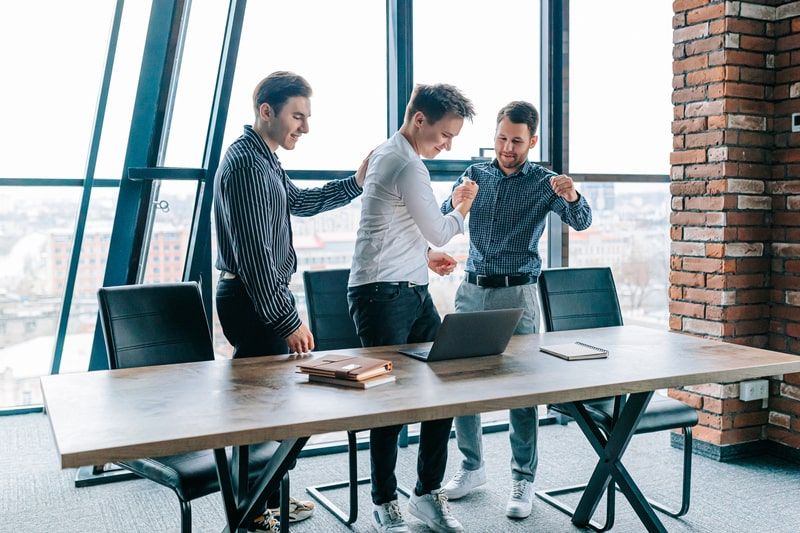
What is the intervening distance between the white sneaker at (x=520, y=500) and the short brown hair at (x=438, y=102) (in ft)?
4.89

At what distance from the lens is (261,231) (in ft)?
8.05

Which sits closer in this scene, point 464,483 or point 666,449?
point 464,483

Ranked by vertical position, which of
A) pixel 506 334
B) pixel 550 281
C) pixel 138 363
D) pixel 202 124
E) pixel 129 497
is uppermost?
pixel 202 124

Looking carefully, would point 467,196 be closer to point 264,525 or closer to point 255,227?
point 255,227

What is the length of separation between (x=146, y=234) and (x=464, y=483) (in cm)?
197

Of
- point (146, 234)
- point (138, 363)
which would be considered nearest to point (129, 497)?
point (138, 363)

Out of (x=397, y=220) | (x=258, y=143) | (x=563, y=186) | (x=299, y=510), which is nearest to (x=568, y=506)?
(x=299, y=510)

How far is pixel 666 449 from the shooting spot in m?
3.98

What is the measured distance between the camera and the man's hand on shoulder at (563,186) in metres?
3.03

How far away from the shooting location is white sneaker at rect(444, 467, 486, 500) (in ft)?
10.7

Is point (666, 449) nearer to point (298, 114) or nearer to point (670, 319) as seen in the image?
point (670, 319)

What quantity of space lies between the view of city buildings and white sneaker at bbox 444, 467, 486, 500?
4.03 ft

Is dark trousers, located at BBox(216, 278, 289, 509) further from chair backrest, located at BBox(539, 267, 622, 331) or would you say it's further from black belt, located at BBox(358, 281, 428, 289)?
chair backrest, located at BBox(539, 267, 622, 331)

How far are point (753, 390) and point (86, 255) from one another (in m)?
3.49
